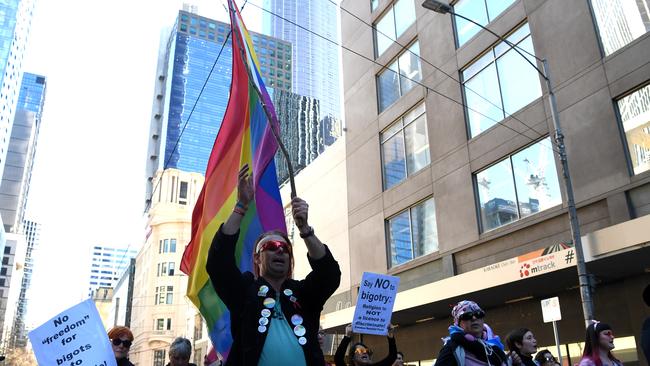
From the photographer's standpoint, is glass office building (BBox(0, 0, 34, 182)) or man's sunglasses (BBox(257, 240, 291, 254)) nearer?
man's sunglasses (BBox(257, 240, 291, 254))

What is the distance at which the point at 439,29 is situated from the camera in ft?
66.4

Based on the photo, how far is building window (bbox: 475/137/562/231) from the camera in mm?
15164

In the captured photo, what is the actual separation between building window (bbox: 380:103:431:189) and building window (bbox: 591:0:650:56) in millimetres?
7118

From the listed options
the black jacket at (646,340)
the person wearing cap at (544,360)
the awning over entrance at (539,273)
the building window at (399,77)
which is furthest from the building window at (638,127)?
the black jacket at (646,340)

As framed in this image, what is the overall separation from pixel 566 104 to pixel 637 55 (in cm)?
212

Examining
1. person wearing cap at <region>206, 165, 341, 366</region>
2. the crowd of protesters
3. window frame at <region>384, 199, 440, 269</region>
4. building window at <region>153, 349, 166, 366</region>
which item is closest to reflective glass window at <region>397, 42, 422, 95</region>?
window frame at <region>384, 199, 440, 269</region>

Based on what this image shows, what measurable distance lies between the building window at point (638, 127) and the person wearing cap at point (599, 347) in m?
8.74

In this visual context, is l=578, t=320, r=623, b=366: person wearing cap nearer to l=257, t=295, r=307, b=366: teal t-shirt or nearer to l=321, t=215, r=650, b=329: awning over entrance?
l=257, t=295, r=307, b=366: teal t-shirt

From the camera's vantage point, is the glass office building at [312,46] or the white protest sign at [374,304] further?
the glass office building at [312,46]

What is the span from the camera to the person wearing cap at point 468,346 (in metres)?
4.73

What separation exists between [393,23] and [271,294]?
21785 millimetres

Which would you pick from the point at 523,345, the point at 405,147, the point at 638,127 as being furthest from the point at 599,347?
the point at 405,147

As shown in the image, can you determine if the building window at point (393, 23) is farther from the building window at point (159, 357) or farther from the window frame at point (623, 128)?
the building window at point (159, 357)

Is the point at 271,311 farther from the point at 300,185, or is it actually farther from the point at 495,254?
the point at 300,185
